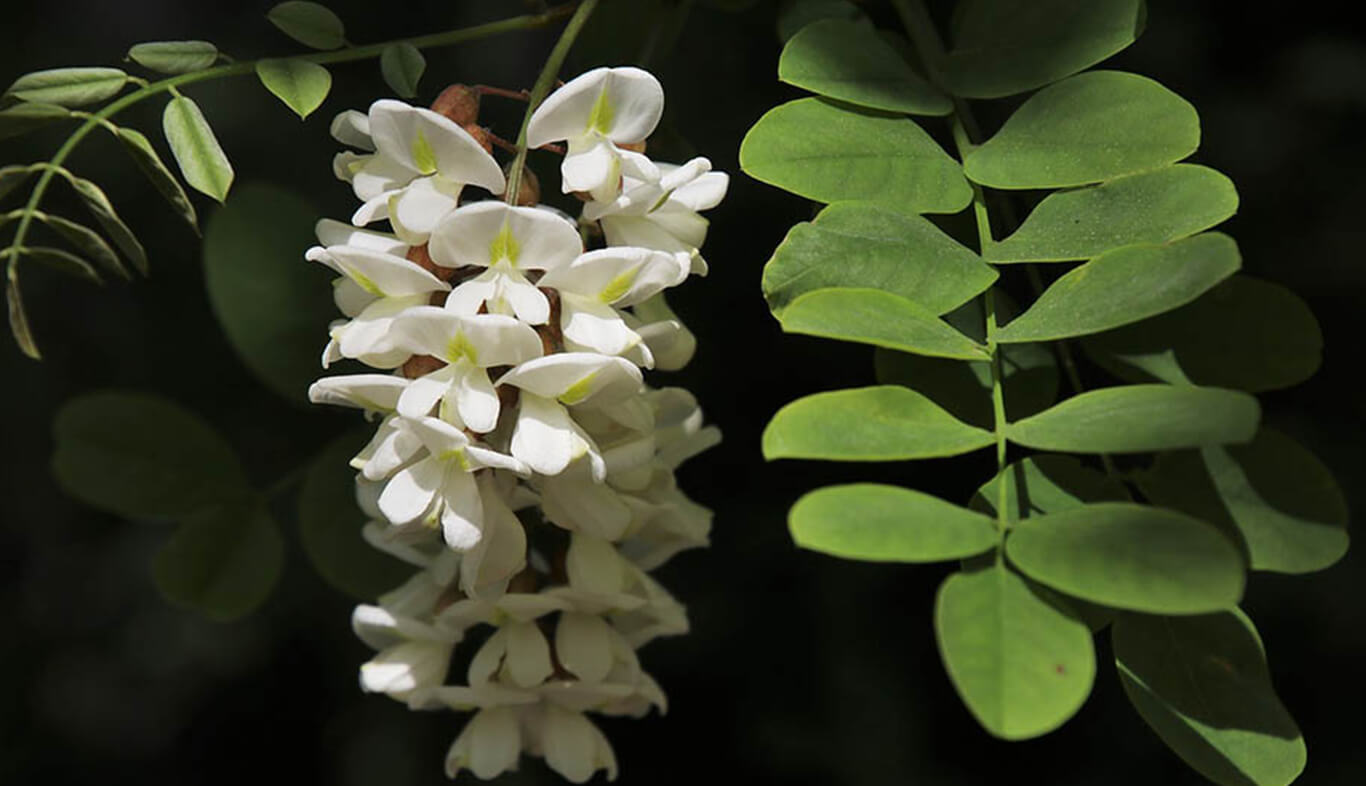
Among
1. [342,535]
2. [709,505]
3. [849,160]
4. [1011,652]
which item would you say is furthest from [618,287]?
[709,505]

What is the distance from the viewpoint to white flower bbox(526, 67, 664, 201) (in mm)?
540

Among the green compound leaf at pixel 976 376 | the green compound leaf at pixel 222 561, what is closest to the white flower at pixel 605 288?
the green compound leaf at pixel 976 376

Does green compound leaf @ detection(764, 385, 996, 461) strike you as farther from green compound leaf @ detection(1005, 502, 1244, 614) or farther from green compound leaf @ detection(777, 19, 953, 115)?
green compound leaf @ detection(777, 19, 953, 115)

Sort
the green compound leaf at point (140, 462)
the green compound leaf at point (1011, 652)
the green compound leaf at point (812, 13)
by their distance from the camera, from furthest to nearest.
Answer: the green compound leaf at point (140, 462) < the green compound leaf at point (812, 13) < the green compound leaf at point (1011, 652)

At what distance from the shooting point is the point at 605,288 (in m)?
0.53

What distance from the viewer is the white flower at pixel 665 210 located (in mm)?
550

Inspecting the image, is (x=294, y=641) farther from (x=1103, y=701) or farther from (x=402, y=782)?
(x=1103, y=701)

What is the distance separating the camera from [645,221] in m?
0.56

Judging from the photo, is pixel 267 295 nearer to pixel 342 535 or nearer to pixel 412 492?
pixel 342 535

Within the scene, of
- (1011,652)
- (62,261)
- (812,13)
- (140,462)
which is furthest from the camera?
(140,462)

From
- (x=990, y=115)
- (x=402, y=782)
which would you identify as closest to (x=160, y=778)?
(x=402, y=782)

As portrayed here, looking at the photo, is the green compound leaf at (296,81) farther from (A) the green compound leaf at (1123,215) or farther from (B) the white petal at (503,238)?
(A) the green compound leaf at (1123,215)

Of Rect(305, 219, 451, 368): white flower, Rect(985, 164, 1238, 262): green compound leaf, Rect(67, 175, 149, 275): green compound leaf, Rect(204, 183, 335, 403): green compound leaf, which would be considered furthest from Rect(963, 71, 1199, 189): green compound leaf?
Rect(204, 183, 335, 403): green compound leaf

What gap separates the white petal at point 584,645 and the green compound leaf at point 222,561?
0.74 feet
